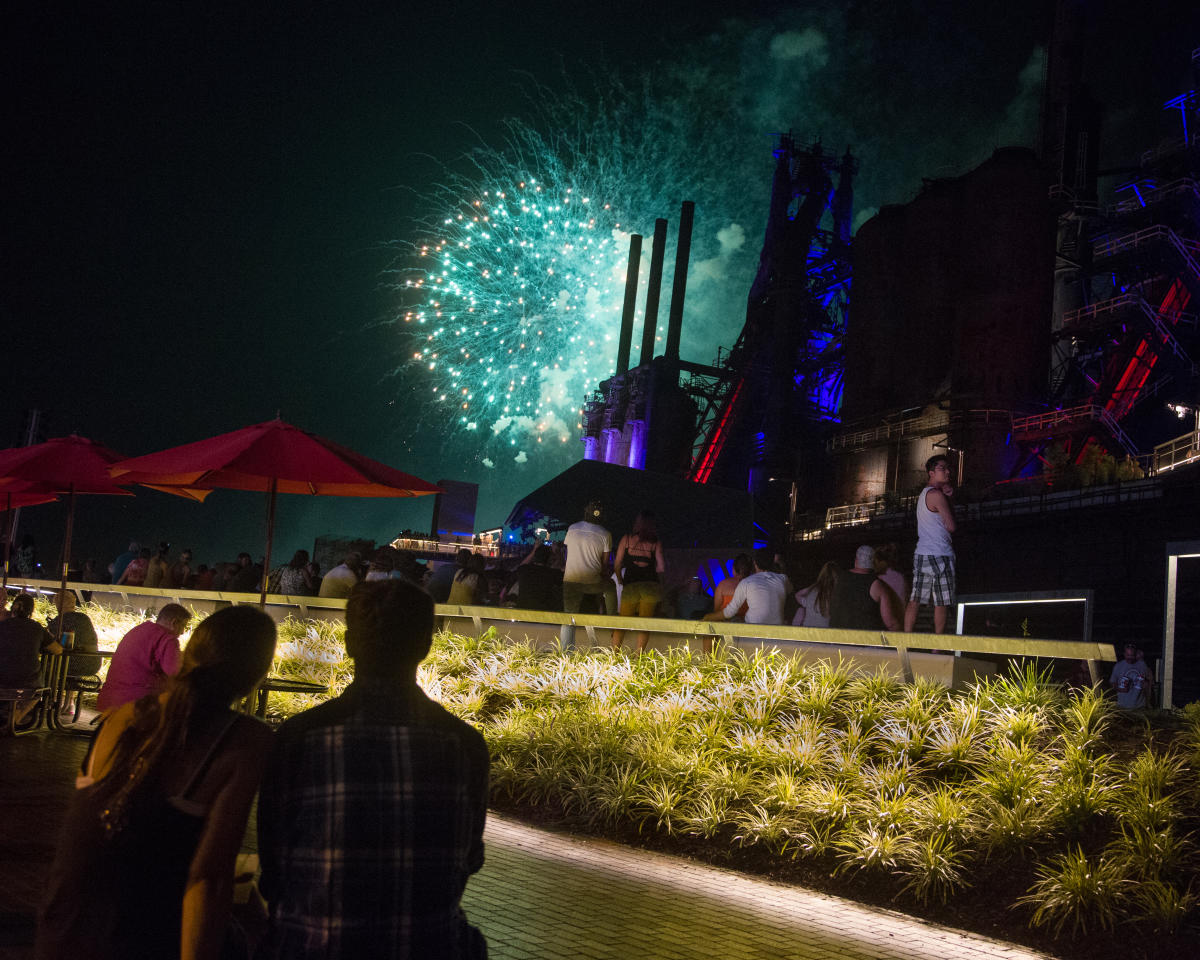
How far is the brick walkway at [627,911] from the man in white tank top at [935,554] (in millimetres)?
4338

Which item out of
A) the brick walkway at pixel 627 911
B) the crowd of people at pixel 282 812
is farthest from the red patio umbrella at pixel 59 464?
the crowd of people at pixel 282 812

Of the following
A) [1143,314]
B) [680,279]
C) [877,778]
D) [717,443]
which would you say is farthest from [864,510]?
[877,778]

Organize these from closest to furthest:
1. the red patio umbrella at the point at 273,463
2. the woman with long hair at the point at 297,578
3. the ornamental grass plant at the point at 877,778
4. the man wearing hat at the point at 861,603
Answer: the ornamental grass plant at the point at 877,778 < the red patio umbrella at the point at 273,463 < the man wearing hat at the point at 861,603 < the woman with long hair at the point at 297,578

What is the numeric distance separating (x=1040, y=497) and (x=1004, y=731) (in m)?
25.0

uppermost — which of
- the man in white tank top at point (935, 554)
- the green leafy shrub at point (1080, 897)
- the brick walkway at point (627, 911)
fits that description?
the man in white tank top at point (935, 554)

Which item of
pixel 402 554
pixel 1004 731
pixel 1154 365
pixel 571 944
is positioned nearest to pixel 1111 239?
pixel 1154 365

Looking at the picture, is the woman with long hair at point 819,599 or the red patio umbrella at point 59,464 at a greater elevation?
the red patio umbrella at point 59,464

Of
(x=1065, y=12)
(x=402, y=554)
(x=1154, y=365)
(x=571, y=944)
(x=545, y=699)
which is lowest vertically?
(x=571, y=944)

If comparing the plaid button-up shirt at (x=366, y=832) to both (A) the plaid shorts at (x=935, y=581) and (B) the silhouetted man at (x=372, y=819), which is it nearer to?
(B) the silhouetted man at (x=372, y=819)

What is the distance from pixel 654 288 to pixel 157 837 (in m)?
72.9

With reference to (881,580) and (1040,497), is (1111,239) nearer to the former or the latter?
(1040,497)

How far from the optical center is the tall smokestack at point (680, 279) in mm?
71125

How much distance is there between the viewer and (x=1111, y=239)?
39812 millimetres

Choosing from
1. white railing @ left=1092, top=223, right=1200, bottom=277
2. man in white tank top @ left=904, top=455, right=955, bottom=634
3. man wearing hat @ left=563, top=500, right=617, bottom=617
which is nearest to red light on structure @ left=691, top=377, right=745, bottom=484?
white railing @ left=1092, top=223, right=1200, bottom=277
